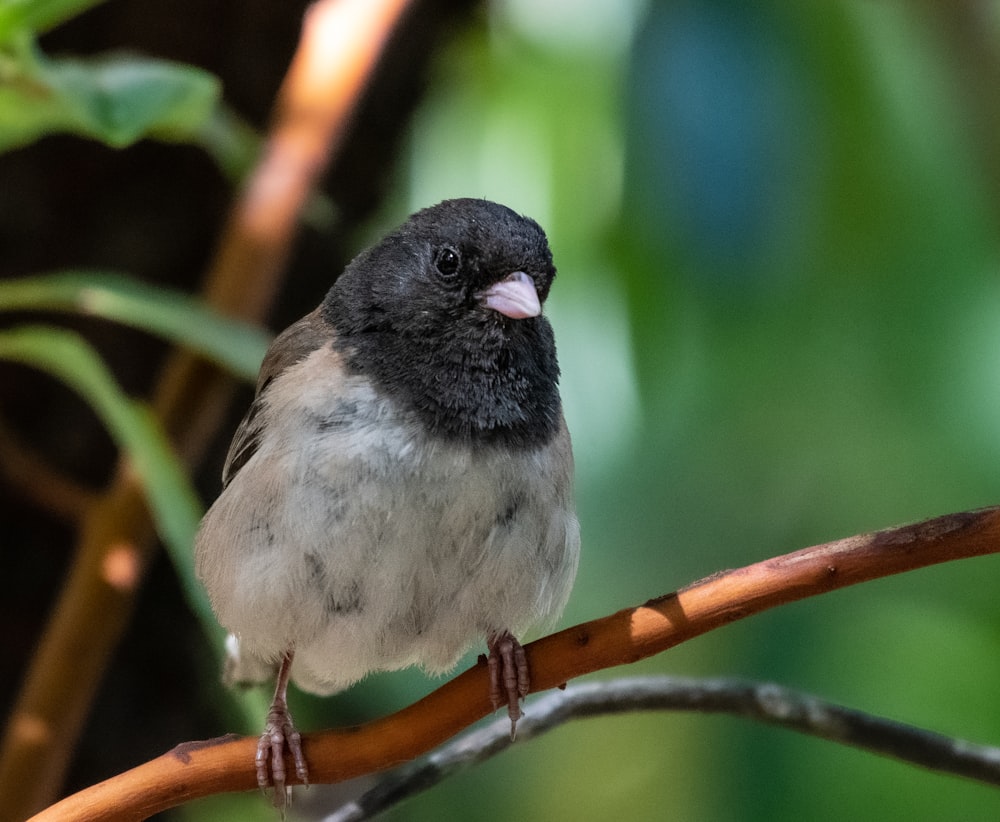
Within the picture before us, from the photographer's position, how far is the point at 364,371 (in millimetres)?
1378

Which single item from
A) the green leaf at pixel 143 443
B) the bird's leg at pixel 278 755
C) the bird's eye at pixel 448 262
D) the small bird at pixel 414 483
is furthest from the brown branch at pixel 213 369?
the bird's eye at pixel 448 262

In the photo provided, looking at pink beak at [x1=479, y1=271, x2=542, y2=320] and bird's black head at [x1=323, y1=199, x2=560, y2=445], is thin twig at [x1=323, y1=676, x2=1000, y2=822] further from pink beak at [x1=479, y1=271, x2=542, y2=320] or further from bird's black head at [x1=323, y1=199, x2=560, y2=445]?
pink beak at [x1=479, y1=271, x2=542, y2=320]

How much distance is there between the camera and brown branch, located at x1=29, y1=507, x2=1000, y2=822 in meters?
0.91

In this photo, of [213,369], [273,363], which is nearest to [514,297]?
[273,363]

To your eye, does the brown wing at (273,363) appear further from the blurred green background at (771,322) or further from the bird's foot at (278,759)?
the blurred green background at (771,322)

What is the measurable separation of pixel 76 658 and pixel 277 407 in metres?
0.69

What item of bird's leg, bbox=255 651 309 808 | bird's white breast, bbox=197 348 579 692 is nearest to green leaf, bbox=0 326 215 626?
bird's white breast, bbox=197 348 579 692

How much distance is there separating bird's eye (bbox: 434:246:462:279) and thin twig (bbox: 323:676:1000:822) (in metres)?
0.53

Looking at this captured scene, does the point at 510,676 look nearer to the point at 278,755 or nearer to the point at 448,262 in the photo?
the point at 278,755

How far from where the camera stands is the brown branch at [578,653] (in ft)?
2.99

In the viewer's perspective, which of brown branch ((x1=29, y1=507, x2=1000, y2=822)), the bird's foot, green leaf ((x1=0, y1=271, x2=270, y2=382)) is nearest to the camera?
brown branch ((x1=29, y1=507, x2=1000, y2=822))

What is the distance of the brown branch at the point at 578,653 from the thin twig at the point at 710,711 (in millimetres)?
177

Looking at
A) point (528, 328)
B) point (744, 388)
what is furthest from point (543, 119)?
point (528, 328)

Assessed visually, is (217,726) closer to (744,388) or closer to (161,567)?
(161,567)
